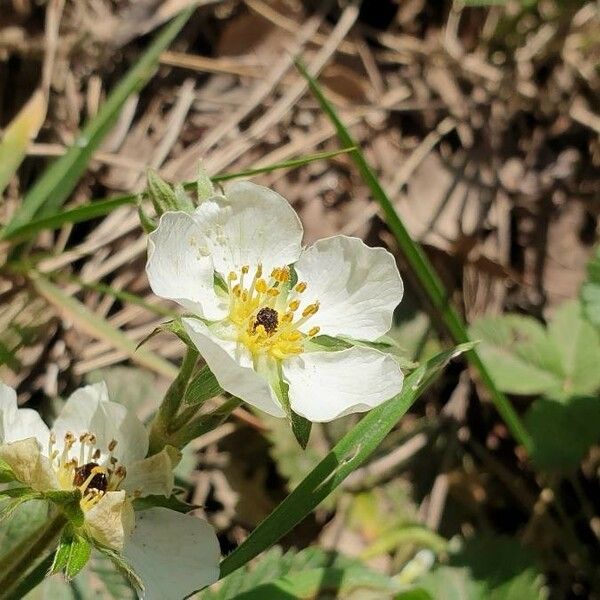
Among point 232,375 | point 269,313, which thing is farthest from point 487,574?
point 232,375

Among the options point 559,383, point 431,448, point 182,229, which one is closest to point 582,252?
point 559,383

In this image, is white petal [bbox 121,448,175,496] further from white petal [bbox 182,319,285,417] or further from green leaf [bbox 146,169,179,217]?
green leaf [bbox 146,169,179,217]

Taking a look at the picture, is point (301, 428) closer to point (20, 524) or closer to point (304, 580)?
point (304, 580)

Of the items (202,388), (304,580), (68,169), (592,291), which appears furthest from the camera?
(592,291)

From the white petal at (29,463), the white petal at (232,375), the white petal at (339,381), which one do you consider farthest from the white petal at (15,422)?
the white petal at (339,381)

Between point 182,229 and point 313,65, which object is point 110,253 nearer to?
point 313,65

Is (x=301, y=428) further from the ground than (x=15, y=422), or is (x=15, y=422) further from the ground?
(x=301, y=428)

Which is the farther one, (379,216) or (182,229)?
(379,216)
